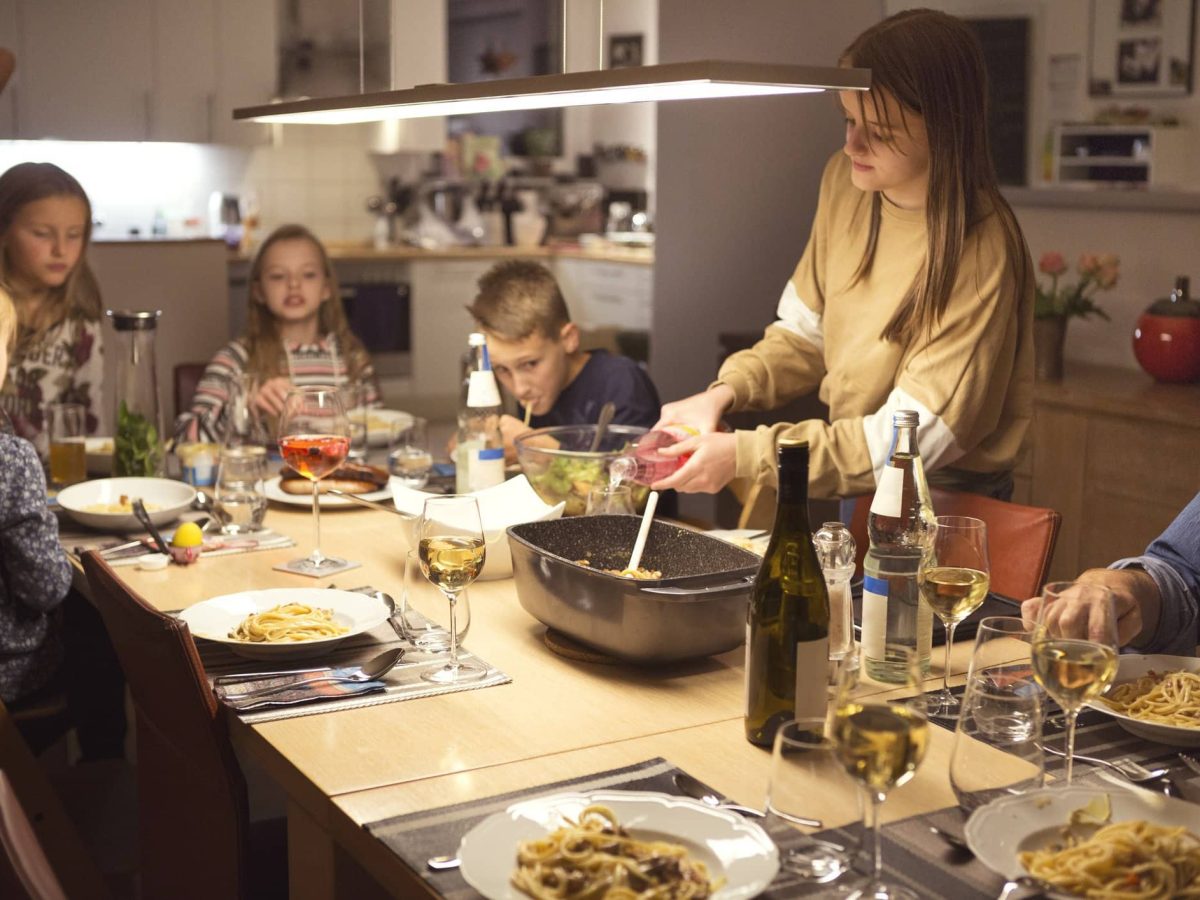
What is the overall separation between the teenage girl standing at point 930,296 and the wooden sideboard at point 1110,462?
61.9 inches

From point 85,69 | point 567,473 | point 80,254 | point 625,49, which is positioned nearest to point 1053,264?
point 567,473

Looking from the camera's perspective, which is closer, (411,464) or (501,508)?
(501,508)

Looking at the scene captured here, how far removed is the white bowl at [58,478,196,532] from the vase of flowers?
265 cm

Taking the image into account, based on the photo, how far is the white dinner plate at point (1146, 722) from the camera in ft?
4.62

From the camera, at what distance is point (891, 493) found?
5.52ft

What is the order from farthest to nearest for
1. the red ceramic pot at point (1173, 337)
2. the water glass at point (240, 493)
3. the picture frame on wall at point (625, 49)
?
the picture frame on wall at point (625, 49) < the red ceramic pot at point (1173, 337) < the water glass at point (240, 493)

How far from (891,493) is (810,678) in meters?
0.34

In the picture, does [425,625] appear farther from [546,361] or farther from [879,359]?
[546,361]

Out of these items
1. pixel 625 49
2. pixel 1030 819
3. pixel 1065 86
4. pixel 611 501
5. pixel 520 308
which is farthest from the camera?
pixel 625 49

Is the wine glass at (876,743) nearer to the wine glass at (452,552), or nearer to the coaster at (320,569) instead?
the wine glass at (452,552)

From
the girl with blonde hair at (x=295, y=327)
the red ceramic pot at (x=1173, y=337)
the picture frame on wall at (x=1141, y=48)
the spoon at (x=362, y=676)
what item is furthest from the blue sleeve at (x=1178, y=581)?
the picture frame on wall at (x=1141, y=48)

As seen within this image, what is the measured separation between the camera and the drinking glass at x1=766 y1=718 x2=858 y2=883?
106 centimetres

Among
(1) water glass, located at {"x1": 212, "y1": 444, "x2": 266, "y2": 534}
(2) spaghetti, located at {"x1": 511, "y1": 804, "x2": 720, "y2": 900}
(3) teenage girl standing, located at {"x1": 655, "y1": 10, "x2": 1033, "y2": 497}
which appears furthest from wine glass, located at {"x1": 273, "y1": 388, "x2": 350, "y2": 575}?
(2) spaghetti, located at {"x1": 511, "y1": 804, "x2": 720, "y2": 900}

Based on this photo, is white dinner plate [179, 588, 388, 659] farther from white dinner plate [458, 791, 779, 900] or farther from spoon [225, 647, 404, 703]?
white dinner plate [458, 791, 779, 900]
